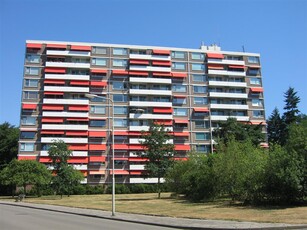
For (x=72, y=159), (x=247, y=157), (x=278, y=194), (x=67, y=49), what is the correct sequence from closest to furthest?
(x=278, y=194) < (x=247, y=157) < (x=72, y=159) < (x=67, y=49)

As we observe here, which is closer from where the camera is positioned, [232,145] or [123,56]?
[232,145]

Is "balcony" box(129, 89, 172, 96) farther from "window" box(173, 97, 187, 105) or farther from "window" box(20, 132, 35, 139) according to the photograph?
"window" box(20, 132, 35, 139)

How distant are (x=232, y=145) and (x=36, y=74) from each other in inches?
2392

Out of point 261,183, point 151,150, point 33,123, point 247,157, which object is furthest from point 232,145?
point 33,123

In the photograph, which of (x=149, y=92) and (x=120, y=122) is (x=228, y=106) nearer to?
(x=149, y=92)

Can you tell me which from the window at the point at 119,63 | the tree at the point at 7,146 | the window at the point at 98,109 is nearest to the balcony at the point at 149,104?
the window at the point at 98,109

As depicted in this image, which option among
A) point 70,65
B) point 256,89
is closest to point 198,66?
point 256,89

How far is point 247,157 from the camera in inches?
1292

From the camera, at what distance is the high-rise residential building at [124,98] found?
79.9 m

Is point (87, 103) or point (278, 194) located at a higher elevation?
point (87, 103)

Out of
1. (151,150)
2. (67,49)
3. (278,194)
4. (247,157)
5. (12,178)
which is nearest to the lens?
(278,194)

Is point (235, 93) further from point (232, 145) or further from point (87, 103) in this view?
point (232, 145)

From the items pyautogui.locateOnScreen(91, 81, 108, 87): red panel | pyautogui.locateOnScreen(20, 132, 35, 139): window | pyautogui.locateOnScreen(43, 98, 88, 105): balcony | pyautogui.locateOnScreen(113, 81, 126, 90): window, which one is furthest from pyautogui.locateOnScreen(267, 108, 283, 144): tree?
pyautogui.locateOnScreen(20, 132, 35, 139): window

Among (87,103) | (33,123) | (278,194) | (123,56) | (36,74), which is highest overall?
(123,56)
